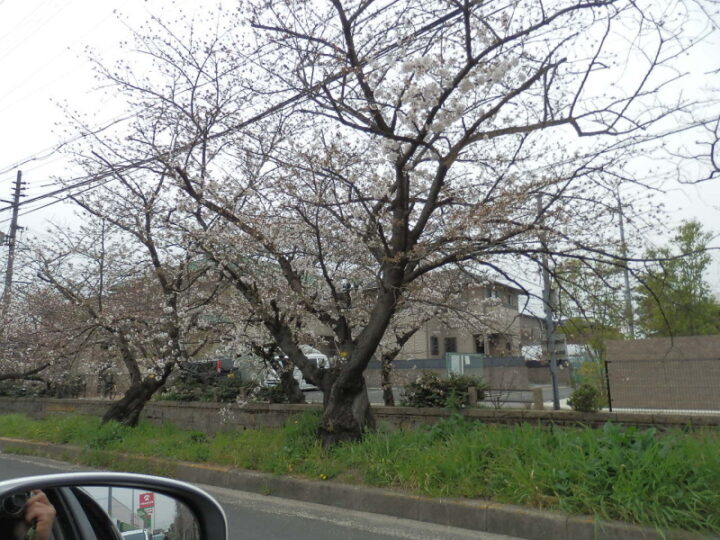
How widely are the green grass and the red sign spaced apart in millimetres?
4382

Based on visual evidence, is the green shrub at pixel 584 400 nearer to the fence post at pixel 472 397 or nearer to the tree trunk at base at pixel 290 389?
the fence post at pixel 472 397

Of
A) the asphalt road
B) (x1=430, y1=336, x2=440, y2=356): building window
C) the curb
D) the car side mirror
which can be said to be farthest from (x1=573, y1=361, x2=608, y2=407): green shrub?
(x1=430, y1=336, x2=440, y2=356): building window

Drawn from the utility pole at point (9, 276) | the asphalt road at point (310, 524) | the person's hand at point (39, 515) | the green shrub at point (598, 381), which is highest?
the utility pole at point (9, 276)

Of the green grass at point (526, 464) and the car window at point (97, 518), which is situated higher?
the car window at point (97, 518)

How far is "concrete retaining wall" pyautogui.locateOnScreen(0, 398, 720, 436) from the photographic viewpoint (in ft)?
26.5

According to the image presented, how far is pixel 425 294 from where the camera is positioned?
437 inches

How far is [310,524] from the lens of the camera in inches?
261

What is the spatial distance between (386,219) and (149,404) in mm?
7799

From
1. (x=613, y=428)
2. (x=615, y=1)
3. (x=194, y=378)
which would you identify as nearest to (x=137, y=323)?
(x=194, y=378)

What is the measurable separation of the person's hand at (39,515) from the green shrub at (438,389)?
8.27 m

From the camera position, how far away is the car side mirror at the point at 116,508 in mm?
1916

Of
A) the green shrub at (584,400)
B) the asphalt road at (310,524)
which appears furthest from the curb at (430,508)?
the green shrub at (584,400)

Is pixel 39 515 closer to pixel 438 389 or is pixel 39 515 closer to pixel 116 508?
pixel 116 508

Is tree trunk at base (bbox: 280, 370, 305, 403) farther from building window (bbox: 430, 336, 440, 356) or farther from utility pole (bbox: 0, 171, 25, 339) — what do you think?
building window (bbox: 430, 336, 440, 356)
